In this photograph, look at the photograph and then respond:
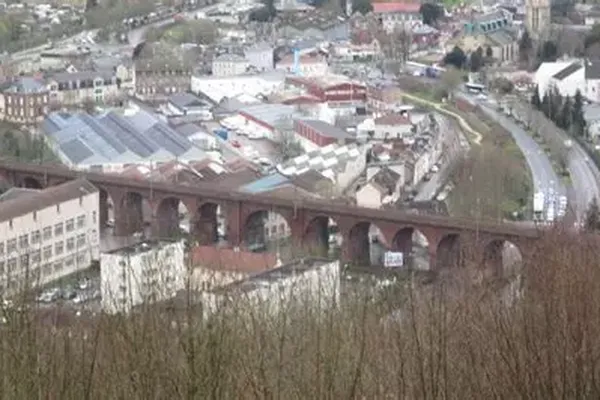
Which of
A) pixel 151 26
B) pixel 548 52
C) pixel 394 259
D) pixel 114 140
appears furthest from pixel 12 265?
pixel 151 26

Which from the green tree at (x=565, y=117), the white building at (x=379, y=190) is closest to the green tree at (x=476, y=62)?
the green tree at (x=565, y=117)

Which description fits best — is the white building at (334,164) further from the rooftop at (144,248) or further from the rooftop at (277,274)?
the rooftop at (277,274)

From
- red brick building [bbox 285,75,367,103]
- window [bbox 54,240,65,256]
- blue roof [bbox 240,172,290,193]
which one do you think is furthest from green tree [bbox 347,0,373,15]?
window [bbox 54,240,65,256]

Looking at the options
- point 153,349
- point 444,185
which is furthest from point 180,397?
point 444,185

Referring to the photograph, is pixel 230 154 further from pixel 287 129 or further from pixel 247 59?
pixel 247 59

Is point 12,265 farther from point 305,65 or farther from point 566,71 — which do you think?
point 305,65

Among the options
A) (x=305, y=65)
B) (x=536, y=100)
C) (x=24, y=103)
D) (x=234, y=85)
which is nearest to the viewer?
(x=24, y=103)
